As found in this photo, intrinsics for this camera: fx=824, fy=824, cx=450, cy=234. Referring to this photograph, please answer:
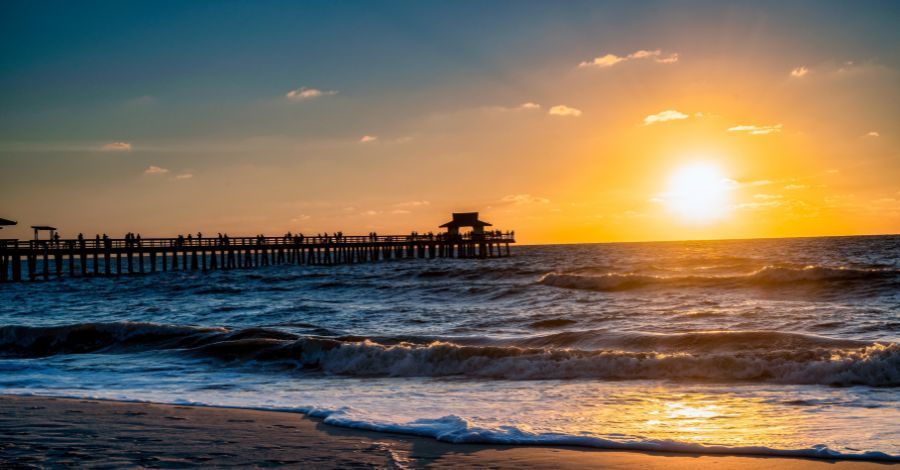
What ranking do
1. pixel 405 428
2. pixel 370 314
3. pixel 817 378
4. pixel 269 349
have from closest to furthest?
pixel 405 428, pixel 817 378, pixel 269 349, pixel 370 314

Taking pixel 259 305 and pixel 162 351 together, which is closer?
pixel 162 351

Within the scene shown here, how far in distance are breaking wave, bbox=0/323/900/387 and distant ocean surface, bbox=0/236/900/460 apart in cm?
4

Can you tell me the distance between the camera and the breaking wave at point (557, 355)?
11.8m

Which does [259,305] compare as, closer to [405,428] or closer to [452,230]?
[405,428]

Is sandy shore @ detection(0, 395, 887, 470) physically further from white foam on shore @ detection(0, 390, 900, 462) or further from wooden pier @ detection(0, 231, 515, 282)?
wooden pier @ detection(0, 231, 515, 282)

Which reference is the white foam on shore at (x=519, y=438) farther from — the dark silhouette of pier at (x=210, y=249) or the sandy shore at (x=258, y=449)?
the dark silhouette of pier at (x=210, y=249)

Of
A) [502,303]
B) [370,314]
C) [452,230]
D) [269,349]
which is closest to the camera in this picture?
[269,349]

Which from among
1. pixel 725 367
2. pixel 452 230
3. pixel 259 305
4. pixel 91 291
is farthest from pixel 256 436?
pixel 452 230

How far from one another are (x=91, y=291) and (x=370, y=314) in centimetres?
2293

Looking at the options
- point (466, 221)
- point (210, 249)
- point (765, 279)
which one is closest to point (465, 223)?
point (466, 221)

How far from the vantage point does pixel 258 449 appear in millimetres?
7219

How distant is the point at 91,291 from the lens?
41.8 meters

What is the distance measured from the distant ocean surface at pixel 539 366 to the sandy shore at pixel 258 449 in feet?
1.11

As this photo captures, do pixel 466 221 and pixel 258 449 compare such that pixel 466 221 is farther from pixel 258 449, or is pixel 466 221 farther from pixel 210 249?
pixel 258 449
